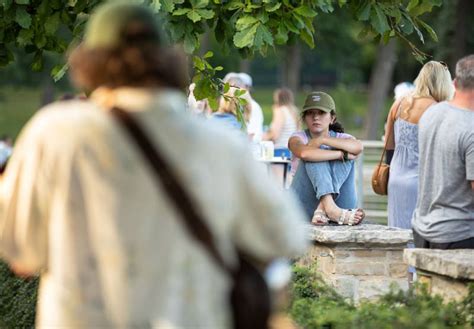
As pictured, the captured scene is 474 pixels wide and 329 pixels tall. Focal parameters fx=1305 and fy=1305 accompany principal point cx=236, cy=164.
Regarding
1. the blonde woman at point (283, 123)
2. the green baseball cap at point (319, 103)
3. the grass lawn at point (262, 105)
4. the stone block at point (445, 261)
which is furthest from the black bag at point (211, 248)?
the grass lawn at point (262, 105)

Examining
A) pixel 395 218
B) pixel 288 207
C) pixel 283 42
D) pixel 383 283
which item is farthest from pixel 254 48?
pixel 288 207

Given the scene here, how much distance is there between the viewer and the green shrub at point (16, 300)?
824 cm

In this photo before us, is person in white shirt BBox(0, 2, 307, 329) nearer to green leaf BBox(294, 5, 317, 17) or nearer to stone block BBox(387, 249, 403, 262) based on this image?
green leaf BBox(294, 5, 317, 17)

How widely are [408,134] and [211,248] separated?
583 centimetres

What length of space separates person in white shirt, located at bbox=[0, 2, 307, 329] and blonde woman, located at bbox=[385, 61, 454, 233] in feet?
17.2

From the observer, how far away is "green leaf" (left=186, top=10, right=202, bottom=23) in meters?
7.85

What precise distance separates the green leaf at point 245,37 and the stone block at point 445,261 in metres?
1.81

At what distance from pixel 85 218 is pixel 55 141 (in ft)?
0.80

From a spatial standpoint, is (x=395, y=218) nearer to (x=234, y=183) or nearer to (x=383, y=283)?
(x=383, y=283)

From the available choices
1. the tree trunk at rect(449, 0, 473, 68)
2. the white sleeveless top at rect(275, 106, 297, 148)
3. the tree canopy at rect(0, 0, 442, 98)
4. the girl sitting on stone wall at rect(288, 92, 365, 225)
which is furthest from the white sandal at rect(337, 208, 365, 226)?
the tree trunk at rect(449, 0, 473, 68)

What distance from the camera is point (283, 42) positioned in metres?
8.20

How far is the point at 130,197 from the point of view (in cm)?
383

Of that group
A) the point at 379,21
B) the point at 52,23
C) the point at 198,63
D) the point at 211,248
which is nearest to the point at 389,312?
the point at 211,248

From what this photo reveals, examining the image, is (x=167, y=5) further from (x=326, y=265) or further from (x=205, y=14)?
(x=326, y=265)
